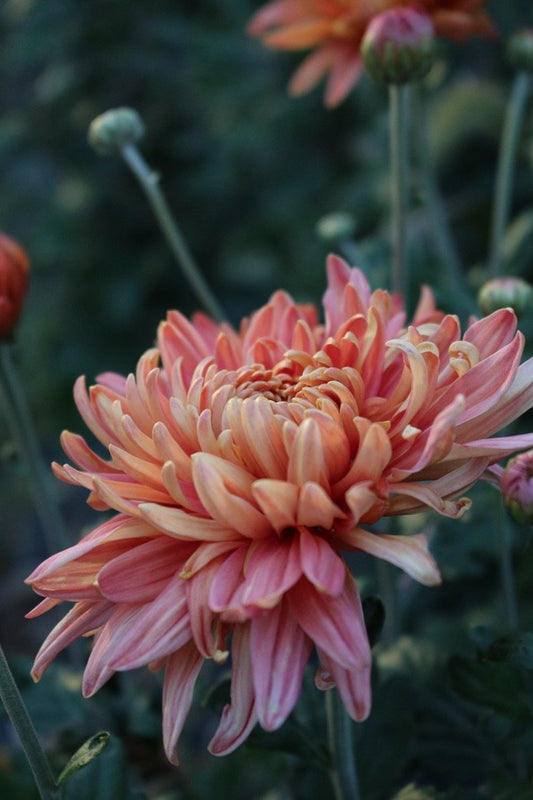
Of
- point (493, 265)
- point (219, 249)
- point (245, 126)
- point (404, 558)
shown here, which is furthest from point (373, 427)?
point (219, 249)

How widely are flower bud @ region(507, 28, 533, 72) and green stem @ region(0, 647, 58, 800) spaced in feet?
2.99

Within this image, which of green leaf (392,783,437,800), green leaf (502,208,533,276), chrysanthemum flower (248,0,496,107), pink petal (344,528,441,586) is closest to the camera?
pink petal (344,528,441,586)

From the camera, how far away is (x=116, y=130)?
106 cm

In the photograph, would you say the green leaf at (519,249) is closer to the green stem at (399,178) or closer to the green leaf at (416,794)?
the green stem at (399,178)

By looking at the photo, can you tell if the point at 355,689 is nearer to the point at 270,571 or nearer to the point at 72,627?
the point at 270,571

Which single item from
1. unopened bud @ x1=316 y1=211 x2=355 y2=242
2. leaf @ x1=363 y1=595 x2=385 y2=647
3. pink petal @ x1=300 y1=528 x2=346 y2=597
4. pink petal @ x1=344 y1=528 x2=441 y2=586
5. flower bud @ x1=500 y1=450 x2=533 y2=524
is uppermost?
unopened bud @ x1=316 y1=211 x2=355 y2=242

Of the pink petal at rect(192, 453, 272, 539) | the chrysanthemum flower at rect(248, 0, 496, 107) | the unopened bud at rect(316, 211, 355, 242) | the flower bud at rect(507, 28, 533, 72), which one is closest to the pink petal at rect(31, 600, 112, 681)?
the pink petal at rect(192, 453, 272, 539)

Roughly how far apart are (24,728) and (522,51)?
938 millimetres

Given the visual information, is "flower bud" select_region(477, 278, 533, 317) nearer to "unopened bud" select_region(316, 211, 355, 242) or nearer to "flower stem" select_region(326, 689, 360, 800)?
"unopened bud" select_region(316, 211, 355, 242)

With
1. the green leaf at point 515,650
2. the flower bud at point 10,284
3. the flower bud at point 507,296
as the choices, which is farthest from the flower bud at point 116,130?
the green leaf at point 515,650

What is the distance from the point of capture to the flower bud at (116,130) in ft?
3.48

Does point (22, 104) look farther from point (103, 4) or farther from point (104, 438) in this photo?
point (104, 438)

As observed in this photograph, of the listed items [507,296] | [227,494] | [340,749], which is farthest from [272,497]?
[507,296]

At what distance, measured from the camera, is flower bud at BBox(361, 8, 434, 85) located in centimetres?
91
